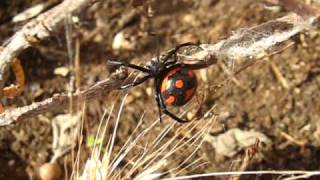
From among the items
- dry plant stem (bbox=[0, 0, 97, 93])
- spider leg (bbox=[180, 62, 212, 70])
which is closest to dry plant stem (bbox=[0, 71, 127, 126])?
dry plant stem (bbox=[0, 0, 97, 93])

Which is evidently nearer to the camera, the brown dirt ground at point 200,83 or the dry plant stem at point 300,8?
the dry plant stem at point 300,8

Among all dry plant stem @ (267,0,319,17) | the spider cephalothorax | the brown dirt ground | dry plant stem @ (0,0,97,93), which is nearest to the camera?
dry plant stem @ (267,0,319,17)

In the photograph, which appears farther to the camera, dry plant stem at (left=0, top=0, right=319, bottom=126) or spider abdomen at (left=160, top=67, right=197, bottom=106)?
spider abdomen at (left=160, top=67, right=197, bottom=106)

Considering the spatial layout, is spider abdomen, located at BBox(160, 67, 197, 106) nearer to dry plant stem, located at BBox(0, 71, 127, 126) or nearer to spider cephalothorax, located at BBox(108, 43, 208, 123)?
spider cephalothorax, located at BBox(108, 43, 208, 123)

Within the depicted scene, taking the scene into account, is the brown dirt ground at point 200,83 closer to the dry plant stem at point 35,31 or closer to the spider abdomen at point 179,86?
the spider abdomen at point 179,86

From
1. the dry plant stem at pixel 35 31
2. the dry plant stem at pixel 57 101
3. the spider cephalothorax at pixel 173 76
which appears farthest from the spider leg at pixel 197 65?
the dry plant stem at pixel 35 31

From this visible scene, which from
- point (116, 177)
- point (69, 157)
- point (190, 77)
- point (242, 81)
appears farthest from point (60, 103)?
point (242, 81)

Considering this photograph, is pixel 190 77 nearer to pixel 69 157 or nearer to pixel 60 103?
pixel 60 103

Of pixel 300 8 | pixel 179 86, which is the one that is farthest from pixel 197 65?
pixel 300 8
